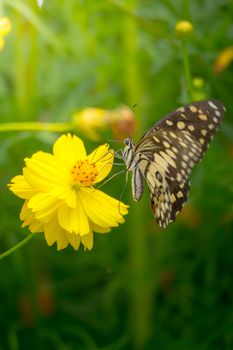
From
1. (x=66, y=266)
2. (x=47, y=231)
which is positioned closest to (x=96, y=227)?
(x=47, y=231)

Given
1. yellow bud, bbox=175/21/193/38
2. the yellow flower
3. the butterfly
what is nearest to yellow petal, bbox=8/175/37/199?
the yellow flower

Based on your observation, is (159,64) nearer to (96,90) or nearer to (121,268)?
(96,90)

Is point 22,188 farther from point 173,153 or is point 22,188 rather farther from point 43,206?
point 173,153

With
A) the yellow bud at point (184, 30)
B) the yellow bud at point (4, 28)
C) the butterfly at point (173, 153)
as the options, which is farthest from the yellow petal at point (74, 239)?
the yellow bud at point (184, 30)

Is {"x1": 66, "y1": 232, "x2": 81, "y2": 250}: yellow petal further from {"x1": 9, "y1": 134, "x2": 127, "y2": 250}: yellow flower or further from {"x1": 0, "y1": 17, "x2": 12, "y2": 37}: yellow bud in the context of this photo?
{"x1": 0, "y1": 17, "x2": 12, "y2": 37}: yellow bud

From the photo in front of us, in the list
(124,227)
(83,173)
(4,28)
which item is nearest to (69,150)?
(83,173)

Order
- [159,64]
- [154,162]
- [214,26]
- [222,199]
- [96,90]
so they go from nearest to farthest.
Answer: [154,162]
[222,199]
[159,64]
[214,26]
[96,90]
